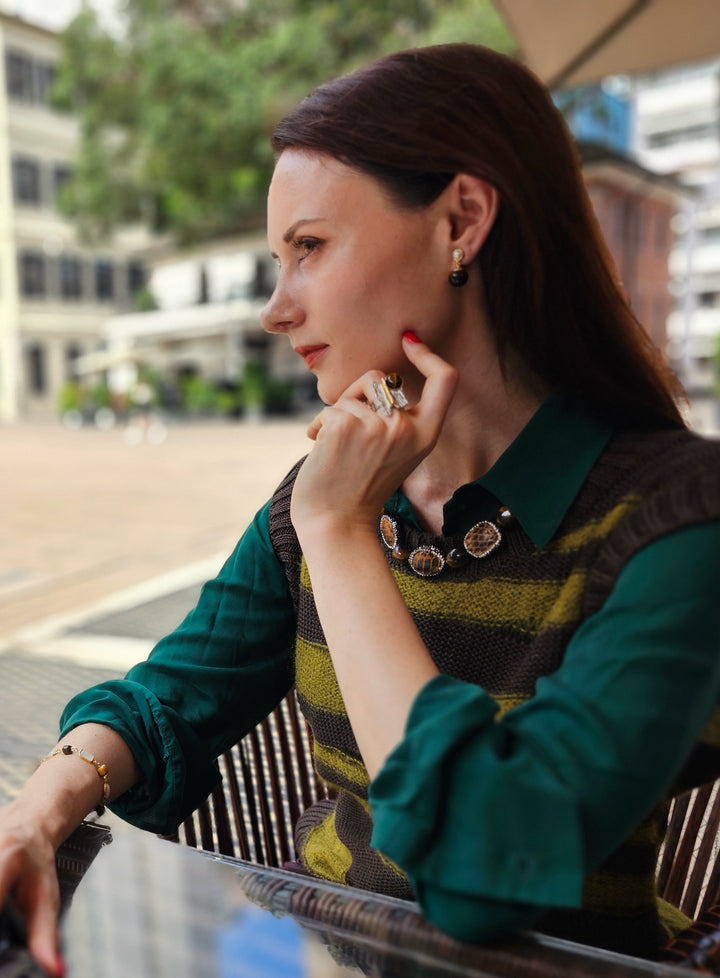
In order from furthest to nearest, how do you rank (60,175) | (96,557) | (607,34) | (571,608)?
1. (60,175)
2. (96,557)
3. (607,34)
4. (571,608)

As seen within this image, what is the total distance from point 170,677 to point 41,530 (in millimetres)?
7571

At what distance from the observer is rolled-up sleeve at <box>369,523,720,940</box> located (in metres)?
0.80

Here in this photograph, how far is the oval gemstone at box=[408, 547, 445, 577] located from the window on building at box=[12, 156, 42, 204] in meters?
35.5

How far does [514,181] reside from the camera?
113 cm

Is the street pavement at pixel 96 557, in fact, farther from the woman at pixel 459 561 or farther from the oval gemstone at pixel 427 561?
the oval gemstone at pixel 427 561

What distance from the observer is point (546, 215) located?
1.16 metres

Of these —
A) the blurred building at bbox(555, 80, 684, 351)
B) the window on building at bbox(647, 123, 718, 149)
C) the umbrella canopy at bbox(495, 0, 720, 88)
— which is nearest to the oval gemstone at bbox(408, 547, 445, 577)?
the umbrella canopy at bbox(495, 0, 720, 88)

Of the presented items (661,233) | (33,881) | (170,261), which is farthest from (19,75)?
(33,881)

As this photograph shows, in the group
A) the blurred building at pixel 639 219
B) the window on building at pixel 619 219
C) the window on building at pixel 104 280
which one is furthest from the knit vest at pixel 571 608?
the window on building at pixel 104 280

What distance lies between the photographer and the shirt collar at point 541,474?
1.12 metres

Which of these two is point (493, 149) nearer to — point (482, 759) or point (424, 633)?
point (424, 633)

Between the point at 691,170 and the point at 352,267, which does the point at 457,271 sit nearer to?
the point at 352,267

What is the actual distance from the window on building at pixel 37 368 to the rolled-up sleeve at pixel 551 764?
1414 inches

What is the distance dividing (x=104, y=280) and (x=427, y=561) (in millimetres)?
37319
